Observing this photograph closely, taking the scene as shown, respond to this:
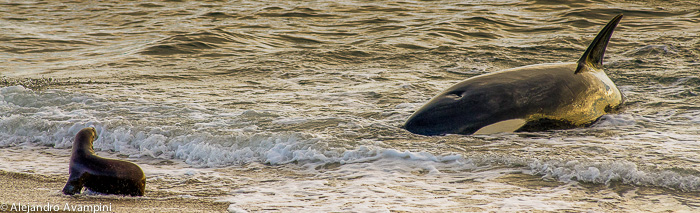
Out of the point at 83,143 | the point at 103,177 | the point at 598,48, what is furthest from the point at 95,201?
the point at 598,48

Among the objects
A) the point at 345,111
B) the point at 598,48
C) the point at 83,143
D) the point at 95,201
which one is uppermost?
the point at 598,48

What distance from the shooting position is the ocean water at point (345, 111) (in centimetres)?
470

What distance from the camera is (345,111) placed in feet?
25.4

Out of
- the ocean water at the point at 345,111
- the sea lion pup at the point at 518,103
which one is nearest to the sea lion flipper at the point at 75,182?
the ocean water at the point at 345,111

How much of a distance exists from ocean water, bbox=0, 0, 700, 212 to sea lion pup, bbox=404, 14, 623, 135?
193 mm

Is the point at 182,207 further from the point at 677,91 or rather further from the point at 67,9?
the point at 67,9

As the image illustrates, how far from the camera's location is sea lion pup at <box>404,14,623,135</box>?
6.34 metres

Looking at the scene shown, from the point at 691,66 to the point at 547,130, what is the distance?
17.3ft

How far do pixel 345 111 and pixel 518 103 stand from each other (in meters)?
2.10

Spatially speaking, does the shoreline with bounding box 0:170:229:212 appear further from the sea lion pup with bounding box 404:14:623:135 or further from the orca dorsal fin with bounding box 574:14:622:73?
the orca dorsal fin with bounding box 574:14:622:73

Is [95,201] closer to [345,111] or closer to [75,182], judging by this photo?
[75,182]

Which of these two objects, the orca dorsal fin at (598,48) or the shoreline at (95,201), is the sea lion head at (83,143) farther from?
the orca dorsal fin at (598,48)

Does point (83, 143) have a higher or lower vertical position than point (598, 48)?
lower

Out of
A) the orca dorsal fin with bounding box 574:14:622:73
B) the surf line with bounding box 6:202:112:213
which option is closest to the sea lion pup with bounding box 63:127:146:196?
the surf line with bounding box 6:202:112:213
